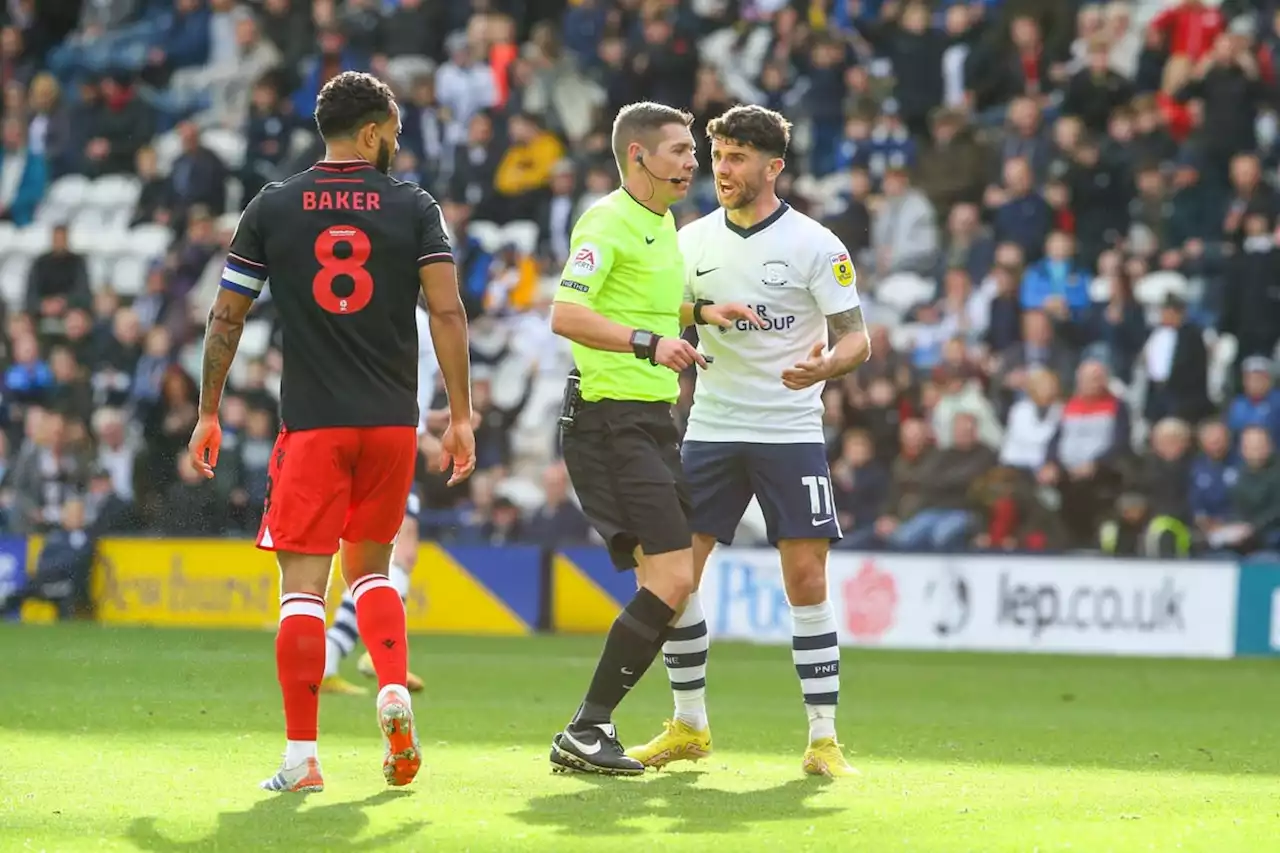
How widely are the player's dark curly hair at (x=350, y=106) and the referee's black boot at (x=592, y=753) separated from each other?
231 cm

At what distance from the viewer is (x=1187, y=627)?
1628 centimetres

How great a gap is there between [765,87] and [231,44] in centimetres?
726

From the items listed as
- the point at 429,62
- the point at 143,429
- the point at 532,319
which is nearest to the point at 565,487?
the point at 532,319

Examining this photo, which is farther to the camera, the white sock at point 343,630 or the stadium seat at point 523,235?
the stadium seat at point 523,235

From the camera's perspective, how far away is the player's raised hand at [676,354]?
733 cm

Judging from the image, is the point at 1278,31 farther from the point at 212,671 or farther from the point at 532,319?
the point at 212,671

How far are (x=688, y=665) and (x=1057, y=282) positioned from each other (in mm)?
Answer: 11361

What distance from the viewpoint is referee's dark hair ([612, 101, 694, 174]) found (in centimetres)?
788

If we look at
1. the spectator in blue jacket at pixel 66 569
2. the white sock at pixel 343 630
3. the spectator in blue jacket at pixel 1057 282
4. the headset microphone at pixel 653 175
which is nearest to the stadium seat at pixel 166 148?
the spectator in blue jacket at pixel 66 569

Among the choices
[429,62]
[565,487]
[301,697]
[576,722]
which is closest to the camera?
[301,697]

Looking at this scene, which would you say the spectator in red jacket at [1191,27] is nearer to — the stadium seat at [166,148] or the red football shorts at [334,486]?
the stadium seat at [166,148]

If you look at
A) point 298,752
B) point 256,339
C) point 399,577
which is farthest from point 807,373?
point 256,339

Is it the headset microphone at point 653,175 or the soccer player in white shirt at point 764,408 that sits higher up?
the headset microphone at point 653,175

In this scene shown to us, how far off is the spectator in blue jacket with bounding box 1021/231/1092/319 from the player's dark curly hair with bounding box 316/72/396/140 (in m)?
12.2
